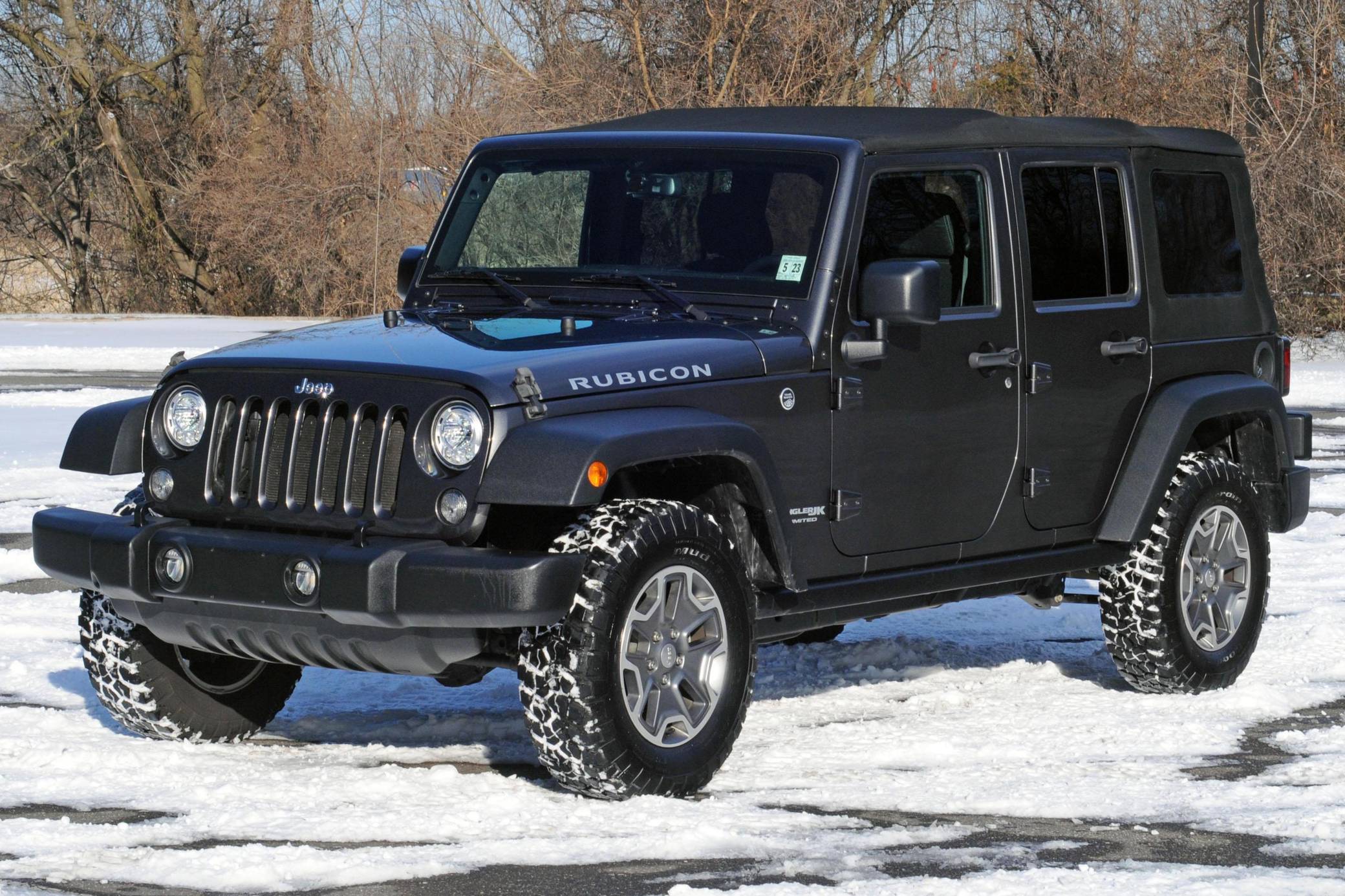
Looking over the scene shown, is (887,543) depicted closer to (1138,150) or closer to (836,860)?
(836,860)

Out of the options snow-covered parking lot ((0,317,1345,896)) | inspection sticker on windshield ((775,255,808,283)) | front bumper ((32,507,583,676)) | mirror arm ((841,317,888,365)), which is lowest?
snow-covered parking lot ((0,317,1345,896))

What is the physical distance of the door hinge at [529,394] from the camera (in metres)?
5.21

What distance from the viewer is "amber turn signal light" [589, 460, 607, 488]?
16.8ft

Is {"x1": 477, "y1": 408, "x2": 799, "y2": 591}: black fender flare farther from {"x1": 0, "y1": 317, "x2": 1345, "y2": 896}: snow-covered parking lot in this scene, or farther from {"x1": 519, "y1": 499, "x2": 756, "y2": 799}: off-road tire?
{"x1": 0, "y1": 317, "x2": 1345, "y2": 896}: snow-covered parking lot

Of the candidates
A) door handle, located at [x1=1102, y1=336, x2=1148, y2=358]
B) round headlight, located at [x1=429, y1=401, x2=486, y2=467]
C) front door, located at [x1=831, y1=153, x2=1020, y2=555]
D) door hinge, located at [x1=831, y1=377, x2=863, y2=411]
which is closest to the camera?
round headlight, located at [x1=429, y1=401, x2=486, y2=467]

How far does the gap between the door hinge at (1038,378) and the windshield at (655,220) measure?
103 centimetres

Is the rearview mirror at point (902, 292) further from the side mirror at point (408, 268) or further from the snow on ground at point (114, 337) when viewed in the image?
the snow on ground at point (114, 337)

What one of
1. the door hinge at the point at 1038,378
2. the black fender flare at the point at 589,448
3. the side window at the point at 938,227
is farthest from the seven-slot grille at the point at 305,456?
the door hinge at the point at 1038,378

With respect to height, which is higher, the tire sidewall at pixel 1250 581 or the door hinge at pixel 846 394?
the door hinge at pixel 846 394

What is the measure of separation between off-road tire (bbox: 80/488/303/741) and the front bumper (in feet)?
1.09

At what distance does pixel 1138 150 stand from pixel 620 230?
215 centimetres

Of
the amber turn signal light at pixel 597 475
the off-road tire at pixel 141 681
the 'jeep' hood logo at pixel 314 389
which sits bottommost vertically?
the off-road tire at pixel 141 681

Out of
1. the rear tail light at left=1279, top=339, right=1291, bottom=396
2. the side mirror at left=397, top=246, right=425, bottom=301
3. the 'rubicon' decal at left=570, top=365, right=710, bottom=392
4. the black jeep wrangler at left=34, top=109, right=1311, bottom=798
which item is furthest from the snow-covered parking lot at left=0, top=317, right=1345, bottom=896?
the side mirror at left=397, top=246, right=425, bottom=301

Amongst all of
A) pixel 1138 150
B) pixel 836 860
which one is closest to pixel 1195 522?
pixel 1138 150
